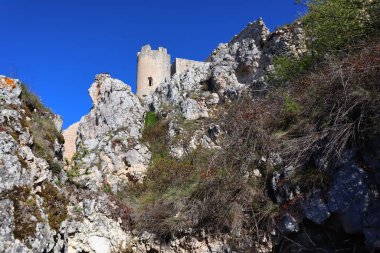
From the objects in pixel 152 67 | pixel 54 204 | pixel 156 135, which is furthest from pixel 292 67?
pixel 152 67

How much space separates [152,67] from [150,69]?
10.4 inches

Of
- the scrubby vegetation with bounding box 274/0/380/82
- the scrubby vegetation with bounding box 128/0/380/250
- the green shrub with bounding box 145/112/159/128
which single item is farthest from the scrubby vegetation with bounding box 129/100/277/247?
the green shrub with bounding box 145/112/159/128

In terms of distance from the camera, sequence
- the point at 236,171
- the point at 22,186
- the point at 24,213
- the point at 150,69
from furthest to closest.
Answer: the point at 150,69 < the point at 236,171 < the point at 22,186 < the point at 24,213

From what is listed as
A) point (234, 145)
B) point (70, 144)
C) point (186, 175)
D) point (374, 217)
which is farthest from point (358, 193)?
point (70, 144)

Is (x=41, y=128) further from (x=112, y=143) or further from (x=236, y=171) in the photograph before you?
(x=236, y=171)

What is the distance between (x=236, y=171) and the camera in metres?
7.75

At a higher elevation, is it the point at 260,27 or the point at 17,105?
the point at 260,27

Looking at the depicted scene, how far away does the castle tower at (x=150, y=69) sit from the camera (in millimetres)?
26531

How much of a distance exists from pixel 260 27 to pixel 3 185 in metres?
12.2

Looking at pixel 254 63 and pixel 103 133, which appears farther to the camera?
pixel 254 63

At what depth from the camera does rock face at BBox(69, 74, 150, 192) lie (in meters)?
11.7

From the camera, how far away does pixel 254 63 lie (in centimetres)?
1485

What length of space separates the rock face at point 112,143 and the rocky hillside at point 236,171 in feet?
0.17

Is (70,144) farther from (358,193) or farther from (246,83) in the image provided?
(358,193)
